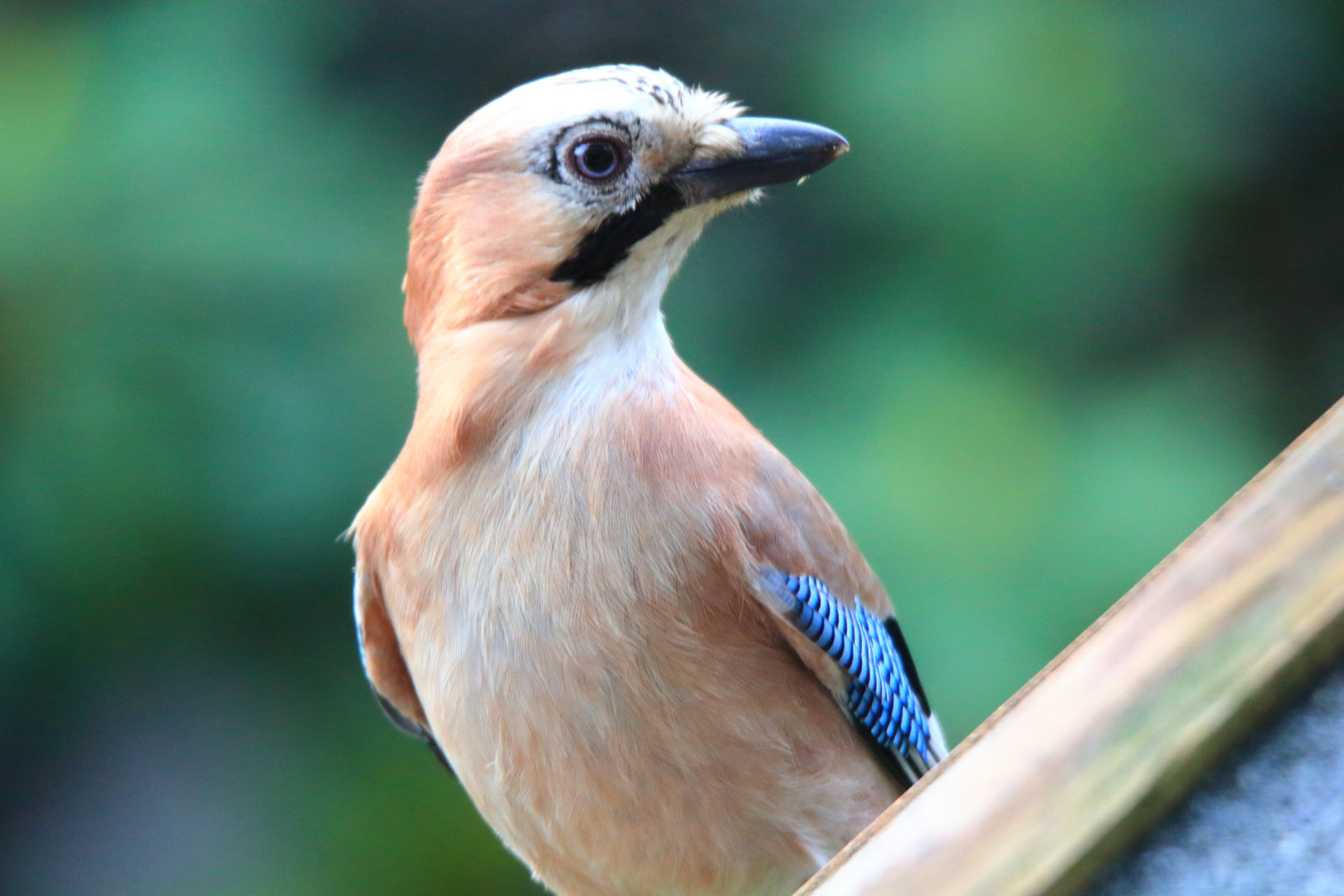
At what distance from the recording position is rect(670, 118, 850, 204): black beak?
52.9 inches

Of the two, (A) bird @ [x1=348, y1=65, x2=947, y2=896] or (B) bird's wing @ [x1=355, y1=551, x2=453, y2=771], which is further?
(B) bird's wing @ [x1=355, y1=551, x2=453, y2=771]

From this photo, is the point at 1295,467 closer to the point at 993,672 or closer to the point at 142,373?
the point at 993,672

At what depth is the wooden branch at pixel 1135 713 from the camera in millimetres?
428

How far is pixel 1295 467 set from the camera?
47cm

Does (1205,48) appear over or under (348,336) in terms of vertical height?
under

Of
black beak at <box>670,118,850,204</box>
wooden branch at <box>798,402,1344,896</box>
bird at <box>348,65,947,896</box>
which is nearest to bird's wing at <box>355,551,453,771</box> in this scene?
bird at <box>348,65,947,896</box>

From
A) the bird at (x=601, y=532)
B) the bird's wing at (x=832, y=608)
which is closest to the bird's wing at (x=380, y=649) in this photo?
the bird at (x=601, y=532)

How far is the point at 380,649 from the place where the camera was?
60.4 inches

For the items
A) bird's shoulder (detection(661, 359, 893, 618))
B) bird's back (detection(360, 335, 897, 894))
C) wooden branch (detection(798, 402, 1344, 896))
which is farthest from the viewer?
bird's shoulder (detection(661, 359, 893, 618))

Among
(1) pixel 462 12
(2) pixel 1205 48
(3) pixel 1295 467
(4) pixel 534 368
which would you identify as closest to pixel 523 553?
(4) pixel 534 368

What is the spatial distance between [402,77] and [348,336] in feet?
2.26

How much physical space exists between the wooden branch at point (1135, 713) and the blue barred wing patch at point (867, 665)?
934mm

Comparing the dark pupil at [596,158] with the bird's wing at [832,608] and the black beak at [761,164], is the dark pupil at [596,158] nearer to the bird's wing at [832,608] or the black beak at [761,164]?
the black beak at [761,164]

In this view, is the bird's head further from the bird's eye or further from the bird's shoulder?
the bird's shoulder
